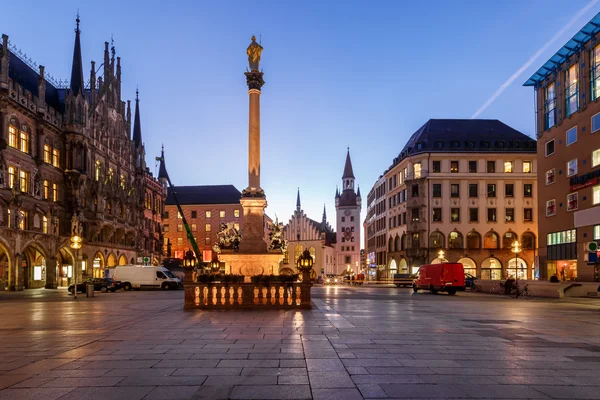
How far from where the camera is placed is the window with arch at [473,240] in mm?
77562

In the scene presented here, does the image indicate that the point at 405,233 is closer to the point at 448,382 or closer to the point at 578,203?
the point at 578,203

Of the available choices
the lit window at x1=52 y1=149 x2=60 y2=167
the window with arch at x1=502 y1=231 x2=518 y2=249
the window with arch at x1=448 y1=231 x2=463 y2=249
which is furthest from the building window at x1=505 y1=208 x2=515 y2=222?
the lit window at x1=52 y1=149 x2=60 y2=167

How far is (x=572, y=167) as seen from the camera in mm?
51594

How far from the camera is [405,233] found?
270 feet

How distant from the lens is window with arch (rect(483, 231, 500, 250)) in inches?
3040

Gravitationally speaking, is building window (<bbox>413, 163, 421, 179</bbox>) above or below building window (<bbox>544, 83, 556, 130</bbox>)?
below

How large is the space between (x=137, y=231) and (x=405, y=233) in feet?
130

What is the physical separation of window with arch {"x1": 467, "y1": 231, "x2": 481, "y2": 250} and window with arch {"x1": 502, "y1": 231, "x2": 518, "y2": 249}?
3346 millimetres

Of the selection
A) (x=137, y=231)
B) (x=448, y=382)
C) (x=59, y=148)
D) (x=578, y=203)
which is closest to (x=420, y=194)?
(x=578, y=203)

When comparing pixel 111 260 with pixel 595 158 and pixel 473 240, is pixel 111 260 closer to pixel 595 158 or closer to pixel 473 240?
pixel 473 240

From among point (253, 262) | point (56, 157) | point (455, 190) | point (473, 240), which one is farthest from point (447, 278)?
point (56, 157)

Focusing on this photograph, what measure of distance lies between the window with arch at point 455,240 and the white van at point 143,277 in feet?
136

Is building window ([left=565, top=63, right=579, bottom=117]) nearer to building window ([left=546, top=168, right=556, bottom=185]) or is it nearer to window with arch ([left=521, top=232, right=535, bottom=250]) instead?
building window ([left=546, top=168, right=556, bottom=185])

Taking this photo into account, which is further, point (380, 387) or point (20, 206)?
point (20, 206)
